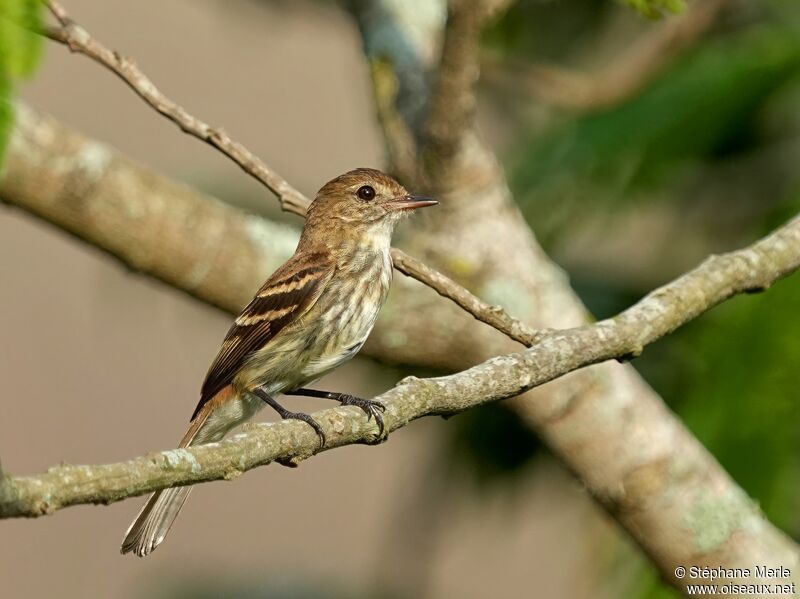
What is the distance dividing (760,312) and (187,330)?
153 inches

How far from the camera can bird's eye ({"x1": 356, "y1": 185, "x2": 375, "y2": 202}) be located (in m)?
4.78

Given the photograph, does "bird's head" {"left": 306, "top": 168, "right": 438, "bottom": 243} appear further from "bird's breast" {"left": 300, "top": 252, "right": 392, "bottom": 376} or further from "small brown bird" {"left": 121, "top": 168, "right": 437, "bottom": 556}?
"bird's breast" {"left": 300, "top": 252, "right": 392, "bottom": 376}

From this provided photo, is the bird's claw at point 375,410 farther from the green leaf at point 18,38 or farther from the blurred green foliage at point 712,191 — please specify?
the blurred green foliage at point 712,191

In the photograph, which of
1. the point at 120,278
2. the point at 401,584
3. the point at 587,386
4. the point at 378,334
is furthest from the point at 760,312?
the point at 120,278

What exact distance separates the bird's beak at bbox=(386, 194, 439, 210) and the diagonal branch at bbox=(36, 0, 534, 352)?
0.63 m

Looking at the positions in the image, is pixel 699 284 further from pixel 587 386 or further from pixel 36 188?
pixel 36 188

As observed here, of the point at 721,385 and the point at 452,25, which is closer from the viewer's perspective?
the point at 452,25

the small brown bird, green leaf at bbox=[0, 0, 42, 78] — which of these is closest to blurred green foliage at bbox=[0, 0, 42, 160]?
green leaf at bbox=[0, 0, 42, 78]

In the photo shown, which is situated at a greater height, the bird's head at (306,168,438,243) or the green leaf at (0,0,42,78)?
the bird's head at (306,168,438,243)

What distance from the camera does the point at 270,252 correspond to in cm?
454

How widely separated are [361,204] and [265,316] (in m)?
0.77

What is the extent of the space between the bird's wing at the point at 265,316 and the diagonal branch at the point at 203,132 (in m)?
0.48

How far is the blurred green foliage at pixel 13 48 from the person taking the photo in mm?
1919

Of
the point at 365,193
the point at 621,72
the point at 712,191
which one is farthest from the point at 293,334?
the point at 621,72
